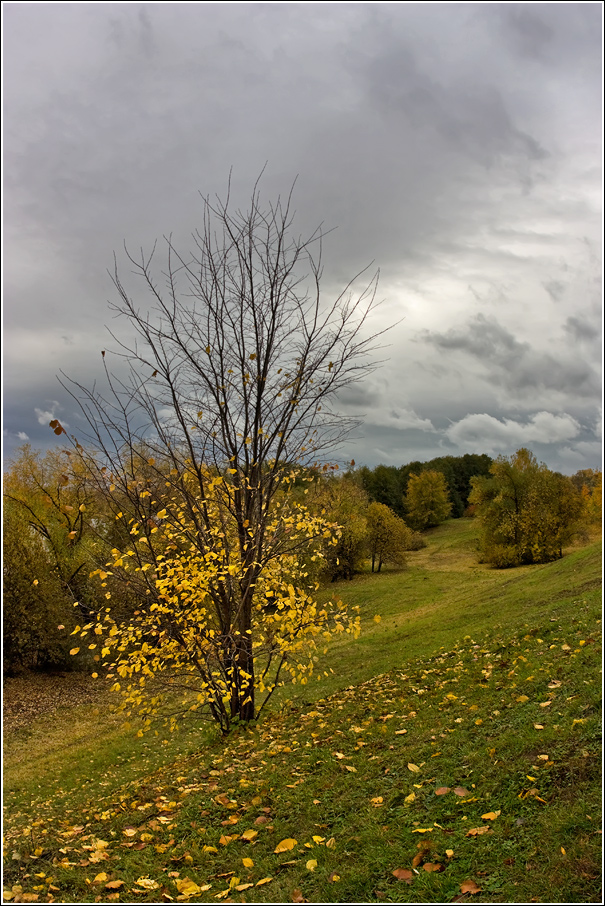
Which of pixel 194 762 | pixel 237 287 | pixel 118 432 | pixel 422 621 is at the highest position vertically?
pixel 237 287

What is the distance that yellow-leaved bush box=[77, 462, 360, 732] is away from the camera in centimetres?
659

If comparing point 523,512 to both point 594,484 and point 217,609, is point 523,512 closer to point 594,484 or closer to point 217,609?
point 217,609

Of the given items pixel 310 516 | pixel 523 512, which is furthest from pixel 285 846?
pixel 523 512

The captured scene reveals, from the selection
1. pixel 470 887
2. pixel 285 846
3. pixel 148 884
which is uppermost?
pixel 470 887

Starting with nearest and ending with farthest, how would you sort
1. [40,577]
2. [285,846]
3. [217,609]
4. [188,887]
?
[188,887], [285,846], [217,609], [40,577]

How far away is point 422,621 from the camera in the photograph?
20953 mm

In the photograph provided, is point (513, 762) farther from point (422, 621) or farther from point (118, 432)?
point (422, 621)

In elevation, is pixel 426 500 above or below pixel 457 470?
below

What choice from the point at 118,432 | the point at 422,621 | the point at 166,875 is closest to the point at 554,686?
the point at 166,875

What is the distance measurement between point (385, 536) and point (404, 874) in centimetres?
4093

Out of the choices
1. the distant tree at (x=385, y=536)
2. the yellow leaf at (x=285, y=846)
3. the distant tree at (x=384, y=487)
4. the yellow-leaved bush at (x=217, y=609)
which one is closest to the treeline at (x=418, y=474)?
the distant tree at (x=384, y=487)

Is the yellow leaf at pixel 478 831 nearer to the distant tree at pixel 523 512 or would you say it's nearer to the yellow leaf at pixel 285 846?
the yellow leaf at pixel 285 846

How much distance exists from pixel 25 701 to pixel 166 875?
2123cm

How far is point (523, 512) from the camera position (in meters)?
38.9
